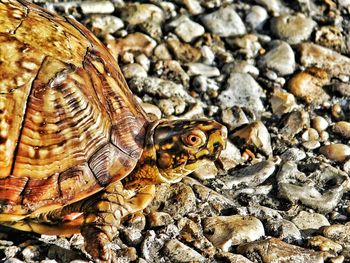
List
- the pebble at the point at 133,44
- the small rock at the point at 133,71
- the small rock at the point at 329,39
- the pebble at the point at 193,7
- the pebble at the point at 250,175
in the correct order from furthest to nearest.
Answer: the pebble at the point at 193,7, the small rock at the point at 329,39, the pebble at the point at 133,44, the small rock at the point at 133,71, the pebble at the point at 250,175

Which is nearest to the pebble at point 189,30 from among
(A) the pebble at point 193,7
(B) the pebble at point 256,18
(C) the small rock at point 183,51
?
(C) the small rock at point 183,51

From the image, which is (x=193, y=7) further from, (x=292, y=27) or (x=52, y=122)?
(x=52, y=122)

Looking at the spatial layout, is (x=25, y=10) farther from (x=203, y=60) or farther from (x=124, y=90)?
(x=203, y=60)

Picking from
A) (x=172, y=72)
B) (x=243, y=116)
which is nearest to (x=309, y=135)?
(x=243, y=116)

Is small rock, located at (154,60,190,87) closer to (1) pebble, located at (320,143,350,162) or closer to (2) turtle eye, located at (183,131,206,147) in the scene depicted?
(1) pebble, located at (320,143,350,162)

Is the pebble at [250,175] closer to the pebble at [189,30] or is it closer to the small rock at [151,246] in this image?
the small rock at [151,246]

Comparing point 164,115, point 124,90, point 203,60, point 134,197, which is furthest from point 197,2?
point 134,197

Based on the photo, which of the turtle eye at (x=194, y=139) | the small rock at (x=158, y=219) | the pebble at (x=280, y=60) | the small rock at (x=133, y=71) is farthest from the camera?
the pebble at (x=280, y=60)
